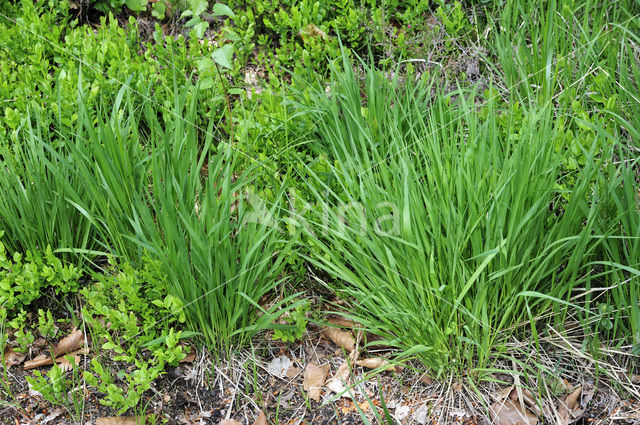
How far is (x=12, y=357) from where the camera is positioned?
208 centimetres

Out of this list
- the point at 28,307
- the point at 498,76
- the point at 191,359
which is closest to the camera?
the point at 191,359

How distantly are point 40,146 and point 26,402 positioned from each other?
88cm

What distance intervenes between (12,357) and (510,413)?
1.61m

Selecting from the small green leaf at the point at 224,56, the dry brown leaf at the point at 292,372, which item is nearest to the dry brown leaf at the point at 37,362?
the dry brown leaf at the point at 292,372

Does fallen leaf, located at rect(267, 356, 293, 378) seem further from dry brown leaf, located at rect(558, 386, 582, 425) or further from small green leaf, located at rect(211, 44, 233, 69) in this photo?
small green leaf, located at rect(211, 44, 233, 69)

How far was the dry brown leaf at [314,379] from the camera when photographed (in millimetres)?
1979

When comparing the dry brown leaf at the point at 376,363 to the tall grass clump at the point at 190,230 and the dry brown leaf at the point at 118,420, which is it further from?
the dry brown leaf at the point at 118,420

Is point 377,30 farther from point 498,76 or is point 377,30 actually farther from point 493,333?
point 493,333

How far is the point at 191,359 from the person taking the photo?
205 cm

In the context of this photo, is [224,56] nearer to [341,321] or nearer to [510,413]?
[341,321]

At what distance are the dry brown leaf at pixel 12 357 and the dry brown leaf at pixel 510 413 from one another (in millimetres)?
1524

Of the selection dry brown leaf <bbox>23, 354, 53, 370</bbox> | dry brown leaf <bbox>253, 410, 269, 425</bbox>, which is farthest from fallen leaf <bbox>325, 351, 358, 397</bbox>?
dry brown leaf <bbox>23, 354, 53, 370</bbox>

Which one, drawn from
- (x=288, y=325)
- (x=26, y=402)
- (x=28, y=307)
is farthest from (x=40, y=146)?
(x=288, y=325)

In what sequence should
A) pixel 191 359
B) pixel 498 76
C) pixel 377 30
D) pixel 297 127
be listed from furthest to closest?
pixel 377 30
pixel 498 76
pixel 297 127
pixel 191 359
